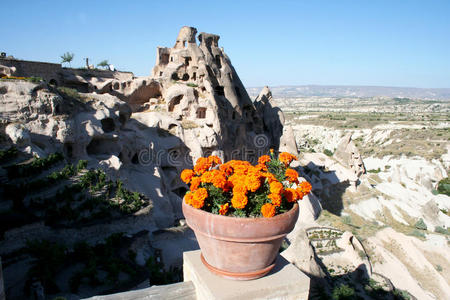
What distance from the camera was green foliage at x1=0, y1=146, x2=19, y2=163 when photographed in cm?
1015

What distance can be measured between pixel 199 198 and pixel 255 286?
2.44ft

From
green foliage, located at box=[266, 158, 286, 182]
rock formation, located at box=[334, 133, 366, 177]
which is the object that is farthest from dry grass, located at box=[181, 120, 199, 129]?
green foliage, located at box=[266, 158, 286, 182]

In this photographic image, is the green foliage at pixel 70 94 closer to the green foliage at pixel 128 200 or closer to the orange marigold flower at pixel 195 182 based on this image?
the green foliage at pixel 128 200

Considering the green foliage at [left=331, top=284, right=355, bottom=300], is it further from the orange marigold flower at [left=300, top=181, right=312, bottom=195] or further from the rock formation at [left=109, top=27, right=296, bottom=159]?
the rock formation at [left=109, top=27, right=296, bottom=159]

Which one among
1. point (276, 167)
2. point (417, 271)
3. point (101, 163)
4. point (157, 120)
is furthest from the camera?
point (157, 120)

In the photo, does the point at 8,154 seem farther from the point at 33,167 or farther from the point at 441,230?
the point at 441,230

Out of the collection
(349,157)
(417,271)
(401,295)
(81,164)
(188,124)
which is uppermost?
(188,124)

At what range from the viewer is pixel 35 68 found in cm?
2053

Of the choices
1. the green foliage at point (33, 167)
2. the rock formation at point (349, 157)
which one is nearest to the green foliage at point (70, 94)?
the green foliage at point (33, 167)

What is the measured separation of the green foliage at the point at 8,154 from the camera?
10.1m

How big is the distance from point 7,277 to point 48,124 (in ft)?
23.3

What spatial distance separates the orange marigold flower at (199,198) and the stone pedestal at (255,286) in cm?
49

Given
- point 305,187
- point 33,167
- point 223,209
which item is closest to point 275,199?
point 223,209

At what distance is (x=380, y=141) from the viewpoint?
6025cm
